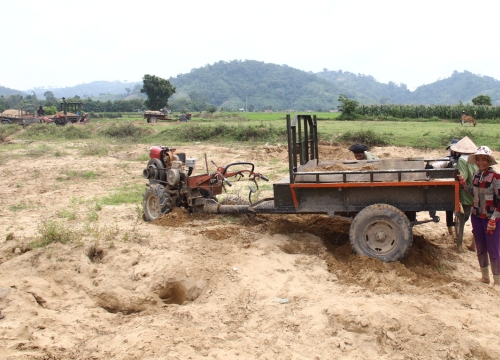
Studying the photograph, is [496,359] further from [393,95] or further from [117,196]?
[393,95]

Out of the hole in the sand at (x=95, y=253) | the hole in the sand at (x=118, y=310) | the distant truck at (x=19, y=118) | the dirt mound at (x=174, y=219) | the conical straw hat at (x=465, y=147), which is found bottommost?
the hole in the sand at (x=118, y=310)

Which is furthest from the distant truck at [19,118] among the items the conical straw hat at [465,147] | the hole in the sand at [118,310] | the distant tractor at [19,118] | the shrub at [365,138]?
the conical straw hat at [465,147]

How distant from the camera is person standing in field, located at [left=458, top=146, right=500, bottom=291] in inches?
204

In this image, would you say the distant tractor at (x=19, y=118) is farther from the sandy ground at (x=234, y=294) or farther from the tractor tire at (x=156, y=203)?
the tractor tire at (x=156, y=203)

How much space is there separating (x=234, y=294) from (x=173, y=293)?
83 centimetres

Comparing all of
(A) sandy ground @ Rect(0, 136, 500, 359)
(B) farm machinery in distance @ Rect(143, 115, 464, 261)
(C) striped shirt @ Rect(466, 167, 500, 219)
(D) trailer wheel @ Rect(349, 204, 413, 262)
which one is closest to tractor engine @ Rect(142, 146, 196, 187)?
(A) sandy ground @ Rect(0, 136, 500, 359)

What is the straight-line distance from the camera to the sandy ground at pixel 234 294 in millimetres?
4090

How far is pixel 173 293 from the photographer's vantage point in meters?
5.51

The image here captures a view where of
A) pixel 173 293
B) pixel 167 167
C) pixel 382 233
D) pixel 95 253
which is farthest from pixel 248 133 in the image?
pixel 173 293

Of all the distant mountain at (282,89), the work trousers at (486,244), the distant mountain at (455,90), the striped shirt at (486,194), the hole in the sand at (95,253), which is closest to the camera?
the striped shirt at (486,194)

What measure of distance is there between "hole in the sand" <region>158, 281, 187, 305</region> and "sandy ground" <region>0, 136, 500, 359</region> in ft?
0.05

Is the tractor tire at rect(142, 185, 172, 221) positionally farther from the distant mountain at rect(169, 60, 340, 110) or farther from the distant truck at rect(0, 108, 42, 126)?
the distant mountain at rect(169, 60, 340, 110)

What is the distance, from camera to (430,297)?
4832mm

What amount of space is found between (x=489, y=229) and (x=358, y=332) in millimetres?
2071
